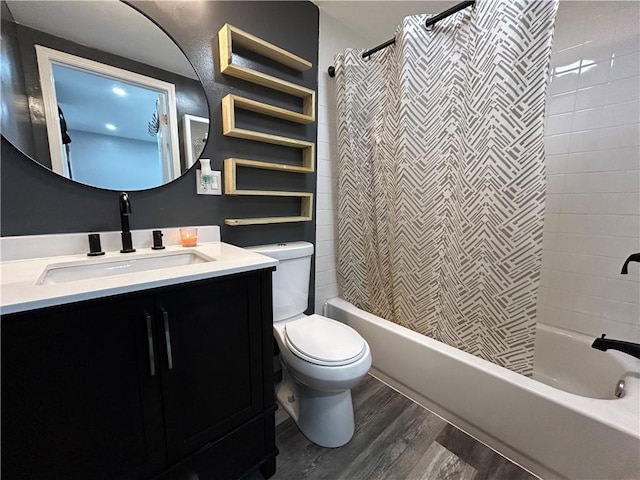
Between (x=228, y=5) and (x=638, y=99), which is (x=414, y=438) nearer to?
(x=638, y=99)

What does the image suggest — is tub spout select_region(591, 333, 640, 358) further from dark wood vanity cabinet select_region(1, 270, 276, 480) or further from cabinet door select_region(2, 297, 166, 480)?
cabinet door select_region(2, 297, 166, 480)

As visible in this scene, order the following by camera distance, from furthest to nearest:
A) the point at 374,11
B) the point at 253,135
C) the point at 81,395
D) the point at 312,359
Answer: the point at 374,11
the point at 253,135
the point at 312,359
the point at 81,395

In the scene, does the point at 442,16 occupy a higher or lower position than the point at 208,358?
higher

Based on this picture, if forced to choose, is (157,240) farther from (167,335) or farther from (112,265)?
(167,335)

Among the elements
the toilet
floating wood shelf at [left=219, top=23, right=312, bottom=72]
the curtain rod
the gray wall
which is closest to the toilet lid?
the toilet

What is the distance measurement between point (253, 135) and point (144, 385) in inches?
43.1

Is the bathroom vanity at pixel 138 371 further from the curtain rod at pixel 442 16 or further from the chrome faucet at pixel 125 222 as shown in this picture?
the curtain rod at pixel 442 16

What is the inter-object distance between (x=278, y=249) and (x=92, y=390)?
0.85 metres

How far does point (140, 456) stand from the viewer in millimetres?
763

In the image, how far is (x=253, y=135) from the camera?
133 cm

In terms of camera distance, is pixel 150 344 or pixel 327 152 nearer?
pixel 150 344

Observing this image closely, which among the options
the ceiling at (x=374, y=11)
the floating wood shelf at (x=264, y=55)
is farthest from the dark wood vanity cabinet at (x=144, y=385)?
the ceiling at (x=374, y=11)

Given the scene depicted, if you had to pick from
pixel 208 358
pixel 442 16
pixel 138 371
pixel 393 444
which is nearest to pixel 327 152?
pixel 442 16

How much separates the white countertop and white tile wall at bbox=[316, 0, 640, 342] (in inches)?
52.3
